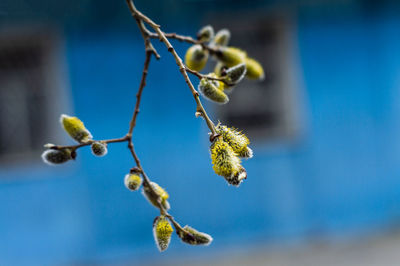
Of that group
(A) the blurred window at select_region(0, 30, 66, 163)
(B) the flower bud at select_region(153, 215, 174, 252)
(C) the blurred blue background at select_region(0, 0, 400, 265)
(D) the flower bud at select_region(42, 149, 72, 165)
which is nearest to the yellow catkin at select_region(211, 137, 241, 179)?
(B) the flower bud at select_region(153, 215, 174, 252)

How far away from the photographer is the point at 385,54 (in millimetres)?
4375

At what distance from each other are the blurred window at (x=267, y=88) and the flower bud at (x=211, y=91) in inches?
131

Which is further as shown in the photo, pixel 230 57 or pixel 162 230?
pixel 230 57

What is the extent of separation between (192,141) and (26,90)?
1329 millimetres

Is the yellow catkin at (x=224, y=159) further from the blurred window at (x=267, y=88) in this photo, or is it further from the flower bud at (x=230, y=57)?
the blurred window at (x=267, y=88)

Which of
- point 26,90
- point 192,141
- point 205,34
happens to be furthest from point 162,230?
point 26,90

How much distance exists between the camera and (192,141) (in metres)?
4.14

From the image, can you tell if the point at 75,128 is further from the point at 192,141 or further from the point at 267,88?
the point at 267,88

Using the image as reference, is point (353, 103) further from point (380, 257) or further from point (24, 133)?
point (24, 133)

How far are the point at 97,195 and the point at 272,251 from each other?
1.56 meters

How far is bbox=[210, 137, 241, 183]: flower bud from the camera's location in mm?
652

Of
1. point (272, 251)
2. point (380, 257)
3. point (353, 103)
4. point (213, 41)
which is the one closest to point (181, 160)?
point (272, 251)

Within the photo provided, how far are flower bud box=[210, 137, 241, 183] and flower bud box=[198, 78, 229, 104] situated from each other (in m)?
0.15

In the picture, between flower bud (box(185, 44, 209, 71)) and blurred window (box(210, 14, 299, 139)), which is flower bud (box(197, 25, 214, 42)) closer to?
flower bud (box(185, 44, 209, 71))
